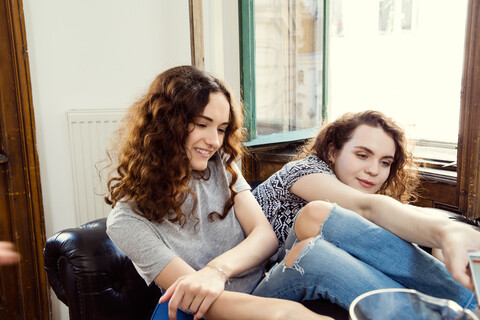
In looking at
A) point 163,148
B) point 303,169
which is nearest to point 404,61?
point 303,169

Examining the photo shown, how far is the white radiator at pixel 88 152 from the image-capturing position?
6.85 feet

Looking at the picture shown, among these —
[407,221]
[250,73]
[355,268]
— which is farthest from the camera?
[250,73]

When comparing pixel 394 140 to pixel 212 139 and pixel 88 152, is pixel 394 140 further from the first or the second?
pixel 88 152

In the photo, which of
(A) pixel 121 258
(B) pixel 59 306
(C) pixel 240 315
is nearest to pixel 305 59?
(A) pixel 121 258

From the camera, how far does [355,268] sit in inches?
34.9

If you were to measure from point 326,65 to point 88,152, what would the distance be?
1.39 m

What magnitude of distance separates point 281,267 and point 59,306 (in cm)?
172

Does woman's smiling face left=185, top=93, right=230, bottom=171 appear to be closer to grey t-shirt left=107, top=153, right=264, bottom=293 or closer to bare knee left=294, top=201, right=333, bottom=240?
grey t-shirt left=107, top=153, right=264, bottom=293

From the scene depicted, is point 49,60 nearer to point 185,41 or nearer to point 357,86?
point 185,41

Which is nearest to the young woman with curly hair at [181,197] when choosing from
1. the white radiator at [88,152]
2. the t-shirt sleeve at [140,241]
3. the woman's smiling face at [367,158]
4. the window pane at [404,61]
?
the t-shirt sleeve at [140,241]

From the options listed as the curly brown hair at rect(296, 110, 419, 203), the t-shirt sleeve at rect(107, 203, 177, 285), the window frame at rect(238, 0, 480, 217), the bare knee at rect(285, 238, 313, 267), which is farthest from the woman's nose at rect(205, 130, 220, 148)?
the window frame at rect(238, 0, 480, 217)

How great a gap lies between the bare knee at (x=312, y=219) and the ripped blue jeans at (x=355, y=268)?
0.02 meters

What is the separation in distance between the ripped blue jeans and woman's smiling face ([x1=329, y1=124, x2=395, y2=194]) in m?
0.48

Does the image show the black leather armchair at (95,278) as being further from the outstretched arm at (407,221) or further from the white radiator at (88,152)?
the white radiator at (88,152)
